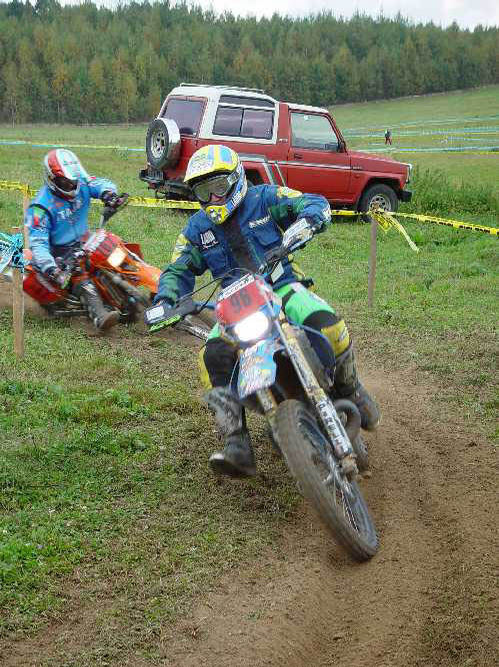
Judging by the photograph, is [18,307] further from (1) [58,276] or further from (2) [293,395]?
(2) [293,395]

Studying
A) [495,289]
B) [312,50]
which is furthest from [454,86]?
[495,289]

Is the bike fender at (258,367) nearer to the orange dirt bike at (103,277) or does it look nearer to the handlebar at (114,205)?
the orange dirt bike at (103,277)

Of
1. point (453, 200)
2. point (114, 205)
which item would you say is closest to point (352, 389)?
point (114, 205)

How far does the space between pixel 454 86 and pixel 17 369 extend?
7927cm

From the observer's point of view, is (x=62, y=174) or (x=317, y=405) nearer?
(x=317, y=405)

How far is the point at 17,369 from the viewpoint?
735 cm

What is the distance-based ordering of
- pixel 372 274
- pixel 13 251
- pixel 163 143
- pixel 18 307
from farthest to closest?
1. pixel 163 143
2. pixel 372 274
3. pixel 18 307
4. pixel 13 251

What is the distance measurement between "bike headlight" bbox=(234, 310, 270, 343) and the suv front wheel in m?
12.4

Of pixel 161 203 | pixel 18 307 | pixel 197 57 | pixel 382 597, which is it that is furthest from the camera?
pixel 197 57

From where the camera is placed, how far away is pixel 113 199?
927cm

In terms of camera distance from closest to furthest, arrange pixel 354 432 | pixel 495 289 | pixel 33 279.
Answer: pixel 354 432, pixel 33 279, pixel 495 289

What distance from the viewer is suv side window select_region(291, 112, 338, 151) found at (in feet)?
52.7

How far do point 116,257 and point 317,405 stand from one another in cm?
496

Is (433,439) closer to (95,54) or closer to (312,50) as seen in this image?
(95,54)
